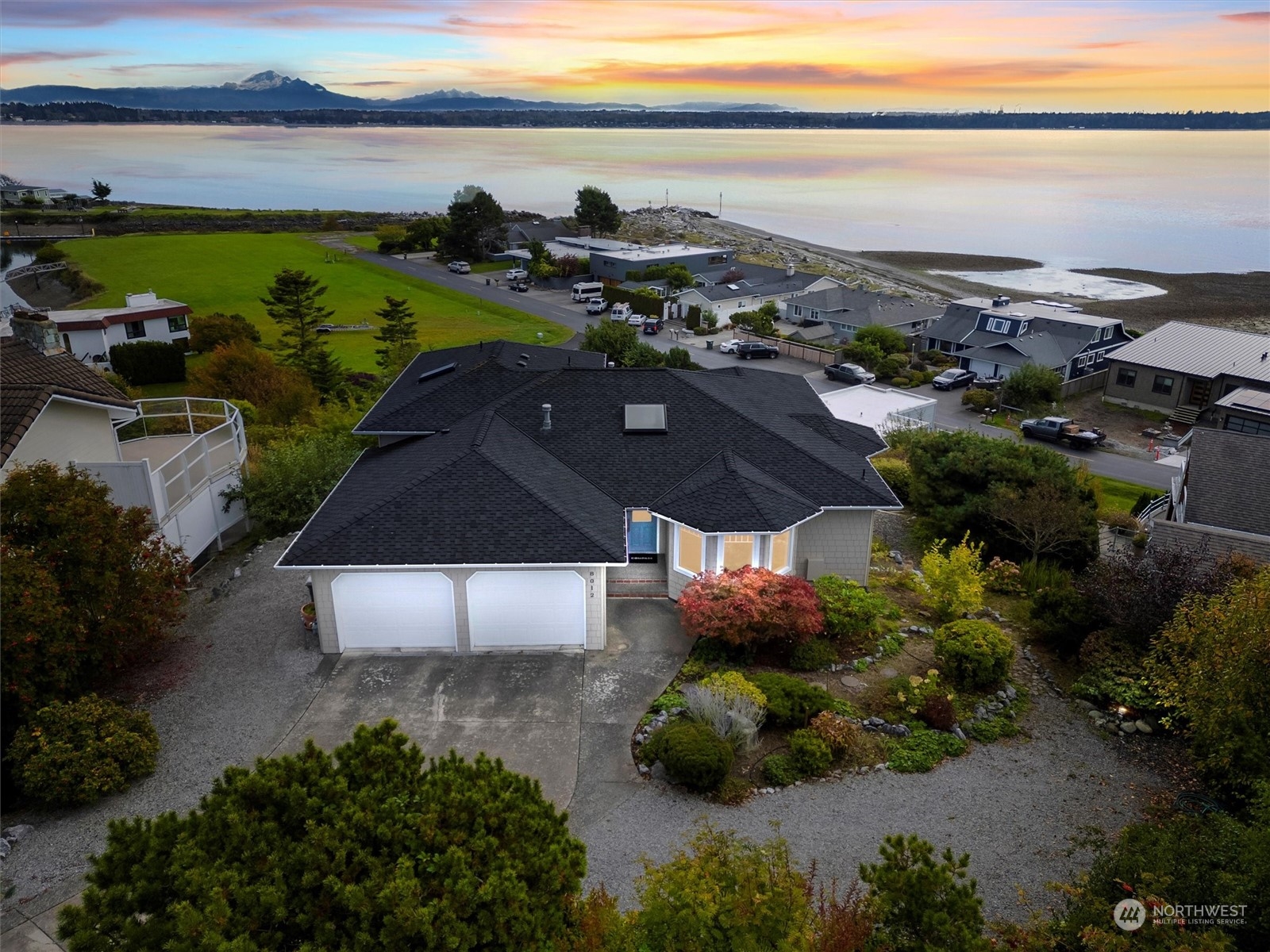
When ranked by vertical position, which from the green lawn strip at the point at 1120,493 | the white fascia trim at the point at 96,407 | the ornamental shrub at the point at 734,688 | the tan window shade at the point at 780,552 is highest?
the white fascia trim at the point at 96,407

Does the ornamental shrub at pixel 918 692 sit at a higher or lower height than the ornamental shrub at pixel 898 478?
higher

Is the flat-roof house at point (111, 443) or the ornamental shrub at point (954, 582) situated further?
the ornamental shrub at point (954, 582)

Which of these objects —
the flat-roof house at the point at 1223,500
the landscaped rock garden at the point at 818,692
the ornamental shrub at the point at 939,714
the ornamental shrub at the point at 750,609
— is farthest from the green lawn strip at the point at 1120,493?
the ornamental shrub at the point at 939,714

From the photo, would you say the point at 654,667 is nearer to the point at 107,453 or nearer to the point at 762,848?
the point at 762,848

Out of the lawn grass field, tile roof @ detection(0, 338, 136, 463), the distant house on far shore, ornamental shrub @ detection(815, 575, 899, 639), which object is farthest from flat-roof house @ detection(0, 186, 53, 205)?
ornamental shrub @ detection(815, 575, 899, 639)

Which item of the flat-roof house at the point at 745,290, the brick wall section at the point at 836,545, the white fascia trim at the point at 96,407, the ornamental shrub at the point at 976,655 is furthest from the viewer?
the flat-roof house at the point at 745,290

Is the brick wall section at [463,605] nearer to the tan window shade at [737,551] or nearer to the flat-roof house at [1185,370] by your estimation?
the tan window shade at [737,551]

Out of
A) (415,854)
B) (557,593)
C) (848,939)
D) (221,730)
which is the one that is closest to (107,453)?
(221,730)
